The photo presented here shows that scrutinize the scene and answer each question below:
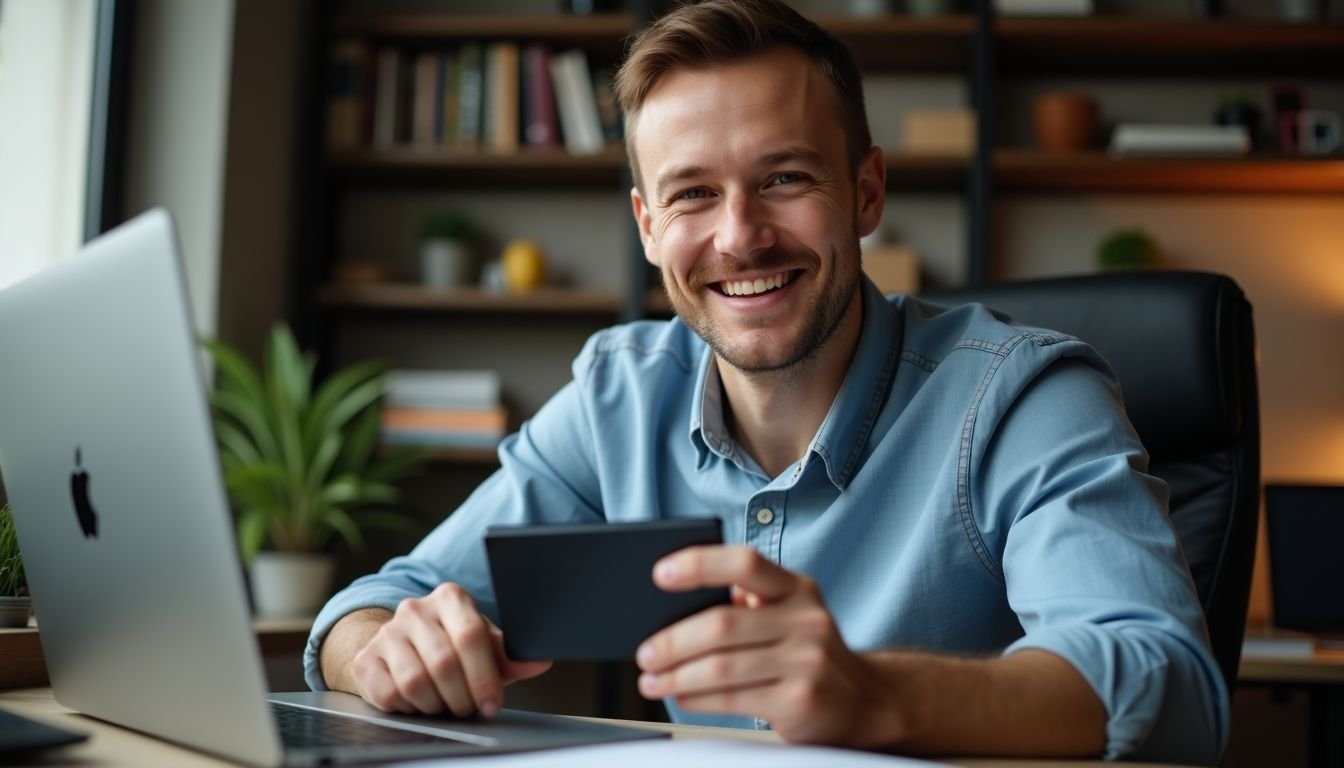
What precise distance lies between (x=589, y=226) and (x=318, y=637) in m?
2.36

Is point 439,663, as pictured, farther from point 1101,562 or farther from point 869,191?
point 869,191

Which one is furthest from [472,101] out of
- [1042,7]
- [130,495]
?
[130,495]

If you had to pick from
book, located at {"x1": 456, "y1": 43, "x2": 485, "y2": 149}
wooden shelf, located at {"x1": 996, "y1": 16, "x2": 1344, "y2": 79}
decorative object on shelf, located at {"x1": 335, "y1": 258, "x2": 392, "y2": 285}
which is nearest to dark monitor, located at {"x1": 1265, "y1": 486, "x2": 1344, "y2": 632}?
wooden shelf, located at {"x1": 996, "y1": 16, "x2": 1344, "y2": 79}

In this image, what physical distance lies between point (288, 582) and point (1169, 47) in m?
2.55

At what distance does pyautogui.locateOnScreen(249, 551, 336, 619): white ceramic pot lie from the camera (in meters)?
2.58

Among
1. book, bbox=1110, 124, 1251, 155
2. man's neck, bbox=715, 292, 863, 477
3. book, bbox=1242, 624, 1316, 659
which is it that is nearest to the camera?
man's neck, bbox=715, 292, 863, 477

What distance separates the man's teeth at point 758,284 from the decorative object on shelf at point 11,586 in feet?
2.44

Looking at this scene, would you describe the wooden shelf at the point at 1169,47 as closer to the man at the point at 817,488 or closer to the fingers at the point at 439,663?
the man at the point at 817,488

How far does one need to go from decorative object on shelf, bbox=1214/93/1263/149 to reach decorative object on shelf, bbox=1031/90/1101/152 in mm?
313

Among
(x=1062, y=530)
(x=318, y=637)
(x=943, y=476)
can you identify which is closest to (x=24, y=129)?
(x=318, y=637)

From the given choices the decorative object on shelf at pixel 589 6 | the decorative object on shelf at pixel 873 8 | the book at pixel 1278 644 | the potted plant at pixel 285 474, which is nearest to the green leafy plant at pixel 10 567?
the potted plant at pixel 285 474

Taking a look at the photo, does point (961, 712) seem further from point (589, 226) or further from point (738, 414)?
point (589, 226)

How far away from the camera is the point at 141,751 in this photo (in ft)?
2.54

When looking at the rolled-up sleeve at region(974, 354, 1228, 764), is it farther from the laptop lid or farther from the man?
the laptop lid
